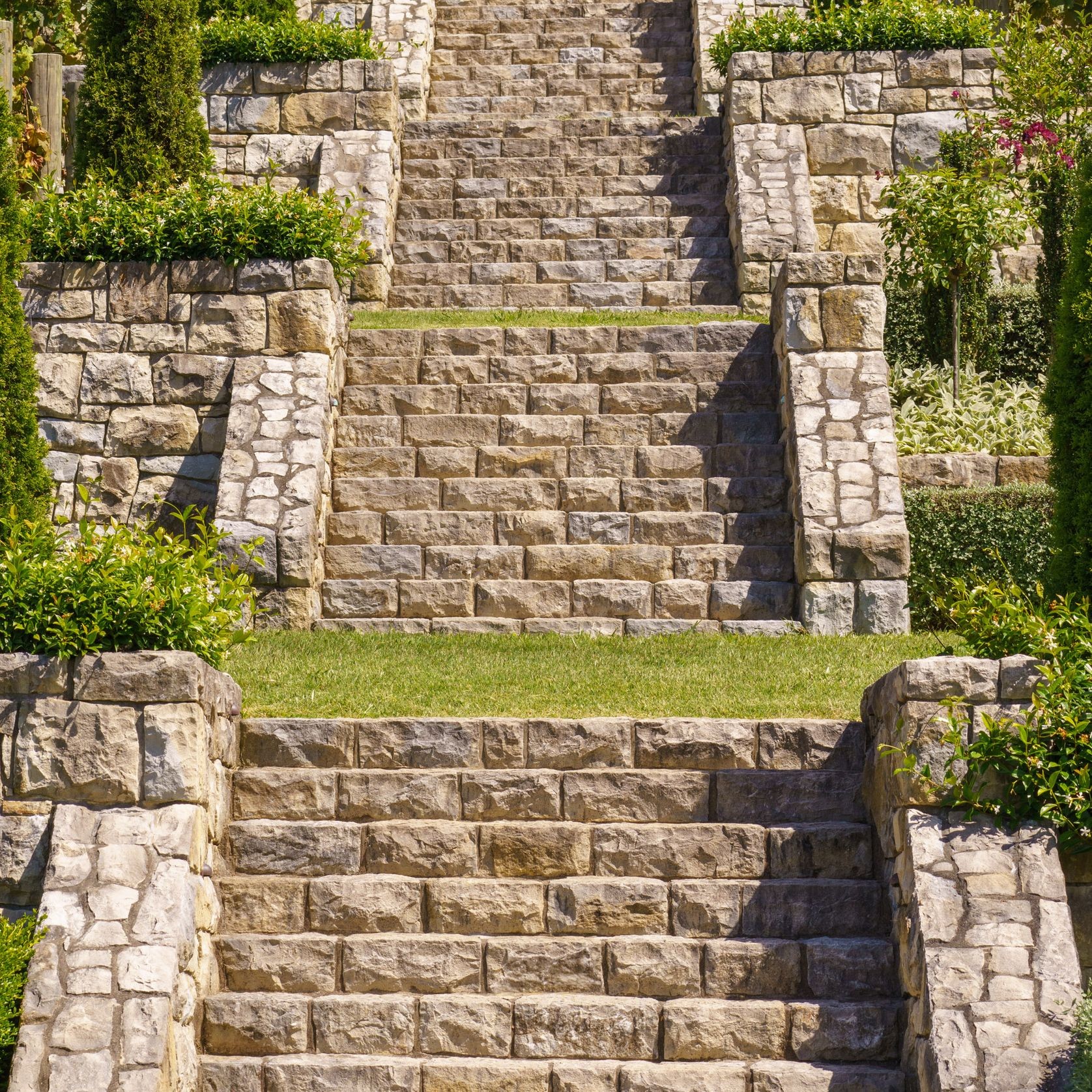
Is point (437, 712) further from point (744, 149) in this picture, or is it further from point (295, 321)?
point (744, 149)

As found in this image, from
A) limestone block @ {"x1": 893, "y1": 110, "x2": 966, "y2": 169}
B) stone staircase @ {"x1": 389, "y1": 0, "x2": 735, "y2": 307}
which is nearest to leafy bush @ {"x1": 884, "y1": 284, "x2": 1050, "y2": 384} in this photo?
stone staircase @ {"x1": 389, "y1": 0, "x2": 735, "y2": 307}

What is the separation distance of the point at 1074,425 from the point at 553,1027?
4104 millimetres

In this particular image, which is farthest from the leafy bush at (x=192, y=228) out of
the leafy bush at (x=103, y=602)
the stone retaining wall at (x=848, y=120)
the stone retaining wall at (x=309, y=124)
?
the leafy bush at (x=103, y=602)

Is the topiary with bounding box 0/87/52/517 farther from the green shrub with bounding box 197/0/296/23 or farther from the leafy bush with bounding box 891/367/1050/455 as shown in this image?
the green shrub with bounding box 197/0/296/23

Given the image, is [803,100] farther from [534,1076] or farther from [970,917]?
[534,1076]

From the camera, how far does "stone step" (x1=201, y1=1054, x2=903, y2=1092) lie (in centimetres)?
554

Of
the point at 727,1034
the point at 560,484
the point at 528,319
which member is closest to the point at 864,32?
the point at 528,319

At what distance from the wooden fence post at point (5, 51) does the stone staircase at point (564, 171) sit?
349 centimetres

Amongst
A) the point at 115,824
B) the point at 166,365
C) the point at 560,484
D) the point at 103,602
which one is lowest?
the point at 115,824

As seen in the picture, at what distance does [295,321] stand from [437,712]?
395 centimetres

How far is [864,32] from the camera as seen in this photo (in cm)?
1345

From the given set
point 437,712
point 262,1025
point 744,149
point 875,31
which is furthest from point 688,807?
point 875,31

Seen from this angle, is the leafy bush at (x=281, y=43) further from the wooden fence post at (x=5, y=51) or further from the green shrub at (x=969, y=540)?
the green shrub at (x=969, y=540)

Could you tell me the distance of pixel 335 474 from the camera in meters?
Answer: 9.82
